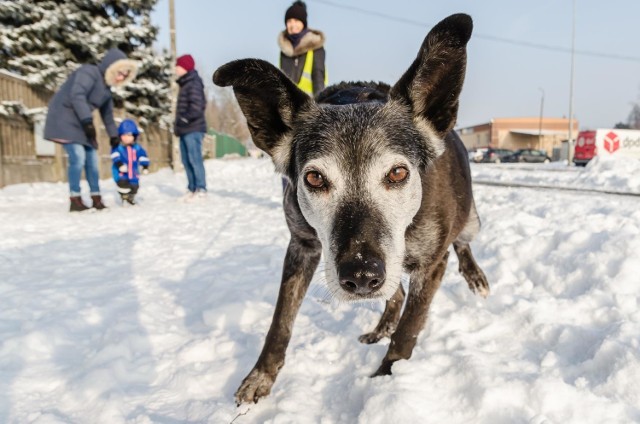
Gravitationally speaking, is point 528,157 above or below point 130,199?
above

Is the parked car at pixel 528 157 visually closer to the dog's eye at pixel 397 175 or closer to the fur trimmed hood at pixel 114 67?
the fur trimmed hood at pixel 114 67

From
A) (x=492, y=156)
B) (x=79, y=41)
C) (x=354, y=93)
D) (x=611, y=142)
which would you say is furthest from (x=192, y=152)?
(x=492, y=156)

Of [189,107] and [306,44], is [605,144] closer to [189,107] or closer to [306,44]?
[189,107]

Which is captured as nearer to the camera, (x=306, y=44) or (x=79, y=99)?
(x=306, y=44)

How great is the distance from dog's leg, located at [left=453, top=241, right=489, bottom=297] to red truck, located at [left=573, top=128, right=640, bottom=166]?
22.0 m

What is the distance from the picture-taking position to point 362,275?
1.67m

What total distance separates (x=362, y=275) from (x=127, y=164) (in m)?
8.17

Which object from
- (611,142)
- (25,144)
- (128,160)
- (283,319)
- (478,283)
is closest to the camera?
(283,319)

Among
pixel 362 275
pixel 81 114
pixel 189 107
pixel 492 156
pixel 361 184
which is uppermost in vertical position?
pixel 189 107

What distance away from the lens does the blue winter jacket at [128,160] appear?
28.1ft

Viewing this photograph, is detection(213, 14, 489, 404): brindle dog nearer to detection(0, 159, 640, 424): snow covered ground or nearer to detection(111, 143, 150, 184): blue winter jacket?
detection(0, 159, 640, 424): snow covered ground

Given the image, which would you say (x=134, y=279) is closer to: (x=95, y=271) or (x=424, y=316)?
(x=95, y=271)

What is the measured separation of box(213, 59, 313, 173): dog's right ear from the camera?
2.19 m

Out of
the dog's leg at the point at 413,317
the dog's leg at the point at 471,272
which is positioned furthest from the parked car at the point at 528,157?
the dog's leg at the point at 413,317
